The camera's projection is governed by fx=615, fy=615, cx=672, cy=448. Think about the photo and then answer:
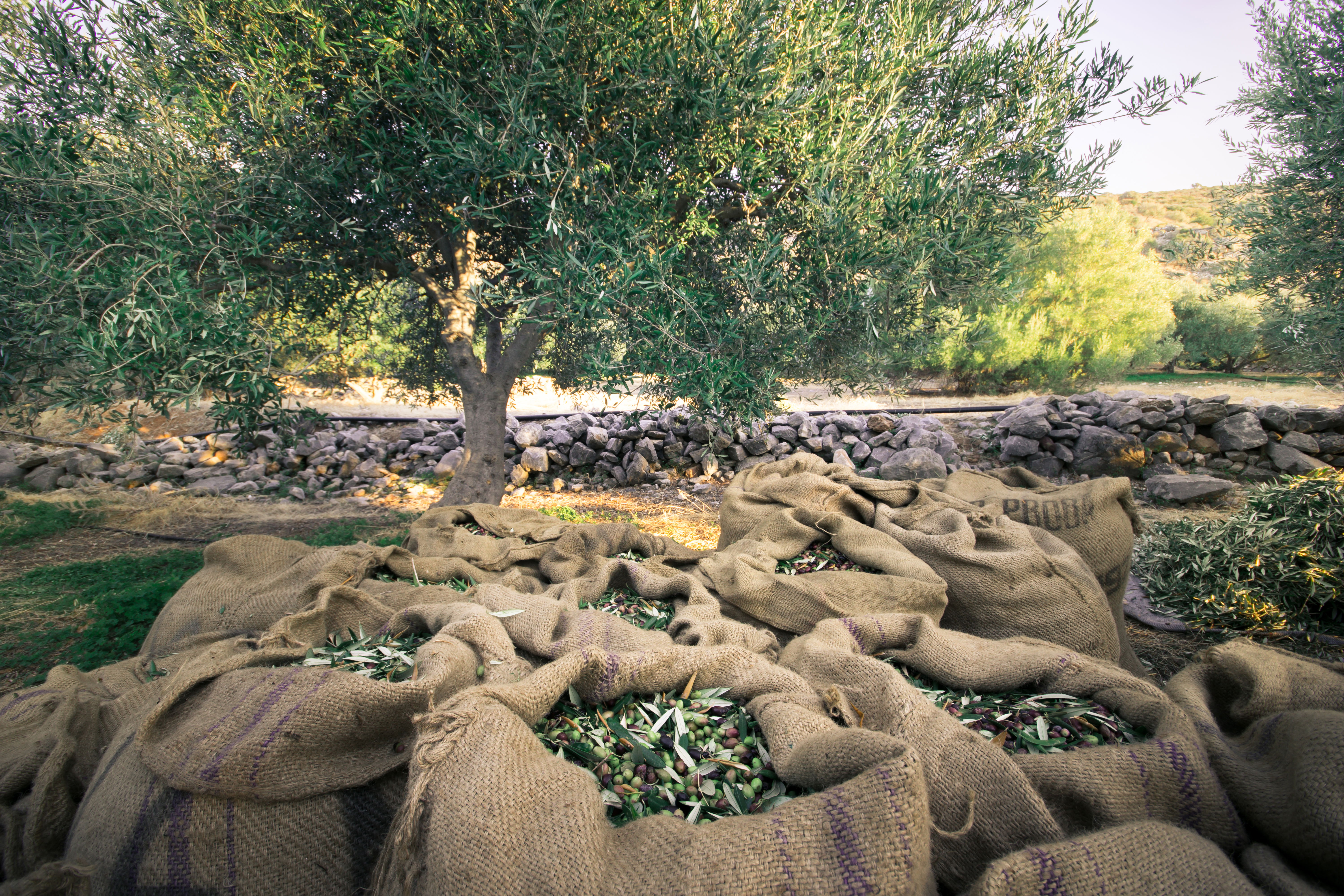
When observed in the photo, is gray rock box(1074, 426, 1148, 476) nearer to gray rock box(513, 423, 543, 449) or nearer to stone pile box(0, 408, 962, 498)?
stone pile box(0, 408, 962, 498)

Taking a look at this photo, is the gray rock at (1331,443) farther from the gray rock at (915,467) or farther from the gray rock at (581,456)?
the gray rock at (581,456)

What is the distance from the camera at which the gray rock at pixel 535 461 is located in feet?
33.5

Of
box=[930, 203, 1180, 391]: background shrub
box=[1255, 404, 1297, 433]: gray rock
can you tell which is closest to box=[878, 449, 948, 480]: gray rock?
box=[1255, 404, 1297, 433]: gray rock

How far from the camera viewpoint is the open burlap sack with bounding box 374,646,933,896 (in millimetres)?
1387

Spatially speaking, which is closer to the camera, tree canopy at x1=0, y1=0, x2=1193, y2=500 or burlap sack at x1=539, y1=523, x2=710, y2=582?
tree canopy at x1=0, y1=0, x2=1193, y2=500

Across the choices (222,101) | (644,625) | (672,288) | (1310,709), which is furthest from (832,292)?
(222,101)

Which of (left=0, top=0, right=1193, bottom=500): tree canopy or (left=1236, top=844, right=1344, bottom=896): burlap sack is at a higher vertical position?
(left=0, top=0, right=1193, bottom=500): tree canopy

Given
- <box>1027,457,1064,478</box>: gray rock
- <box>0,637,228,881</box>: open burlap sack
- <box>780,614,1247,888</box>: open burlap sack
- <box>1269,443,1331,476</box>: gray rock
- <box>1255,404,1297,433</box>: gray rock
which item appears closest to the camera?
<box>780,614,1247,888</box>: open burlap sack

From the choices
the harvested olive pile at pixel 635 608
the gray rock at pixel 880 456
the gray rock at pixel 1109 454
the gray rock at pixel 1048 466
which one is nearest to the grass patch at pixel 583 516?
the harvested olive pile at pixel 635 608

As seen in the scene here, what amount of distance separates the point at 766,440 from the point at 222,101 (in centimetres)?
811

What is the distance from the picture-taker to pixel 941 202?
3939 millimetres

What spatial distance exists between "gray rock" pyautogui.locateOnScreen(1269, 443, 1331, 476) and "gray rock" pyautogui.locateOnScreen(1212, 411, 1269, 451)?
20 cm

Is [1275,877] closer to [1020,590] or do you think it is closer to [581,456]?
[1020,590]

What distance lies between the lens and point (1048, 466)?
995 cm
